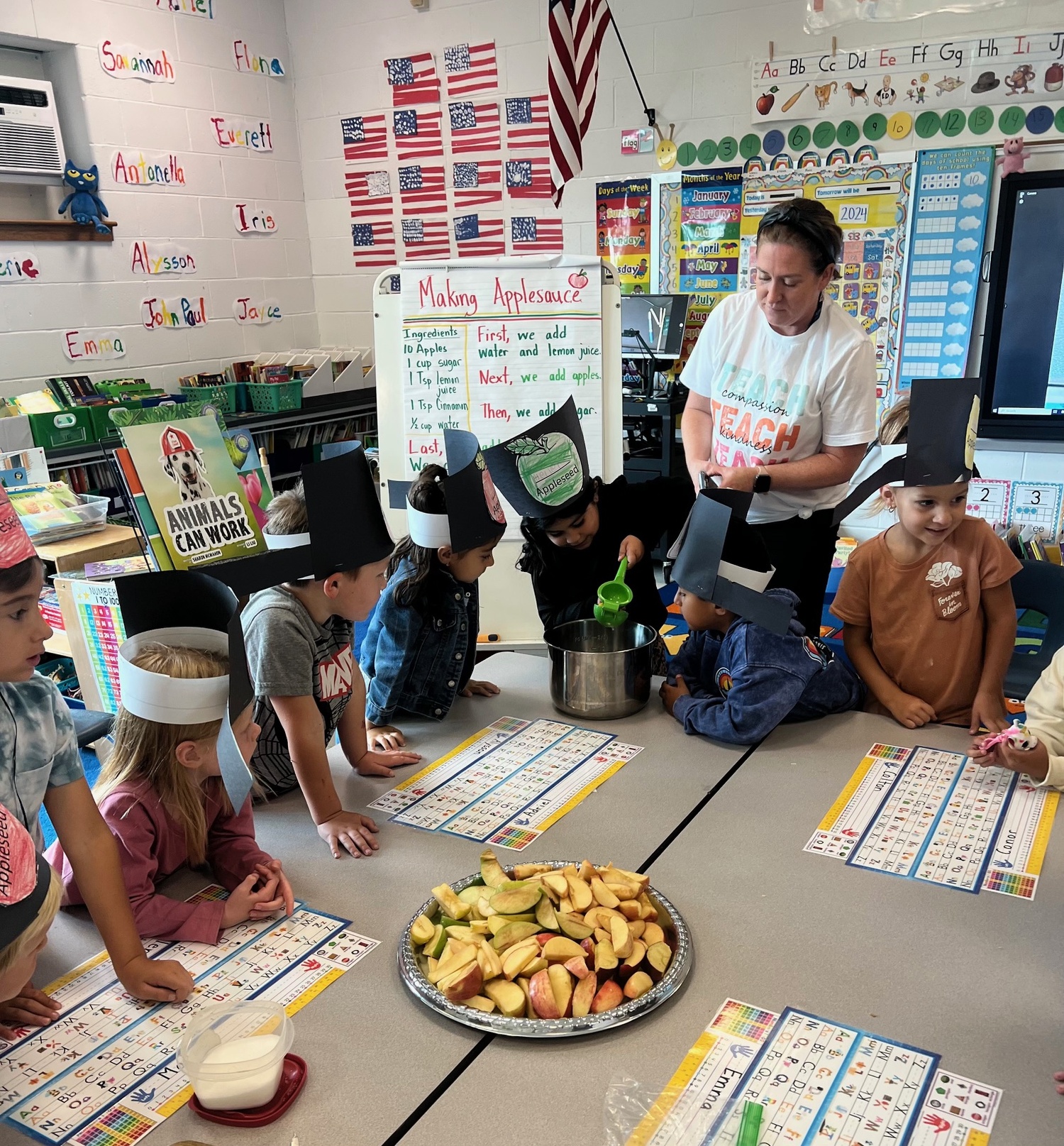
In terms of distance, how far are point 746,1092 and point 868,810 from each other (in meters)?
0.63

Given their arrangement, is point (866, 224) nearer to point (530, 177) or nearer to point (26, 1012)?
point (530, 177)

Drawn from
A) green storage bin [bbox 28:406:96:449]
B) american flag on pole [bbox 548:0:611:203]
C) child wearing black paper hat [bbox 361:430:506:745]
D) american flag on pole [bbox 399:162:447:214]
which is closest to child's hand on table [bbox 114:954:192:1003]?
child wearing black paper hat [bbox 361:430:506:745]

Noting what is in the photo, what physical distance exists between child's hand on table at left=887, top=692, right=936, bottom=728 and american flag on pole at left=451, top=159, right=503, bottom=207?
3783 mm

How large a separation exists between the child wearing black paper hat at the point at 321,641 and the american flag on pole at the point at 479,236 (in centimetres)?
358

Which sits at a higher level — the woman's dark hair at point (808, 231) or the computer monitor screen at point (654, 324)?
the woman's dark hair at point (808, 231)

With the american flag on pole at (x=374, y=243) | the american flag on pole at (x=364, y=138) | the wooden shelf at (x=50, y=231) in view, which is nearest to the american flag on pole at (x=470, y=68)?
the american flag on pole at (x=364, y=138)

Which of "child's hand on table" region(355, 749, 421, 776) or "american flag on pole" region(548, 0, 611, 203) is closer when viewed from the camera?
"child's hand on table" region(355, 749, 421, 776)

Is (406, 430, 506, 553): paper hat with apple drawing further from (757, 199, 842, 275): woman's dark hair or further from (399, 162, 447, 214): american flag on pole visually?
(399, 162, 447, 214): american flag on pole

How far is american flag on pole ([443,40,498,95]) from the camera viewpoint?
4.67 m

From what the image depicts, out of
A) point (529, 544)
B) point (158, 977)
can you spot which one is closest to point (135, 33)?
point (529, 544)

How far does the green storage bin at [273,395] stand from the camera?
14.9 ft

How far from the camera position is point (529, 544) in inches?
91.4

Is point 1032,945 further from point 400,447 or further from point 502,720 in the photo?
point 400,447

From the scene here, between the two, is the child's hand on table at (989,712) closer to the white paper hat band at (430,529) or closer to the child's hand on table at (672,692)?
the child's hand on table at (672,692)
